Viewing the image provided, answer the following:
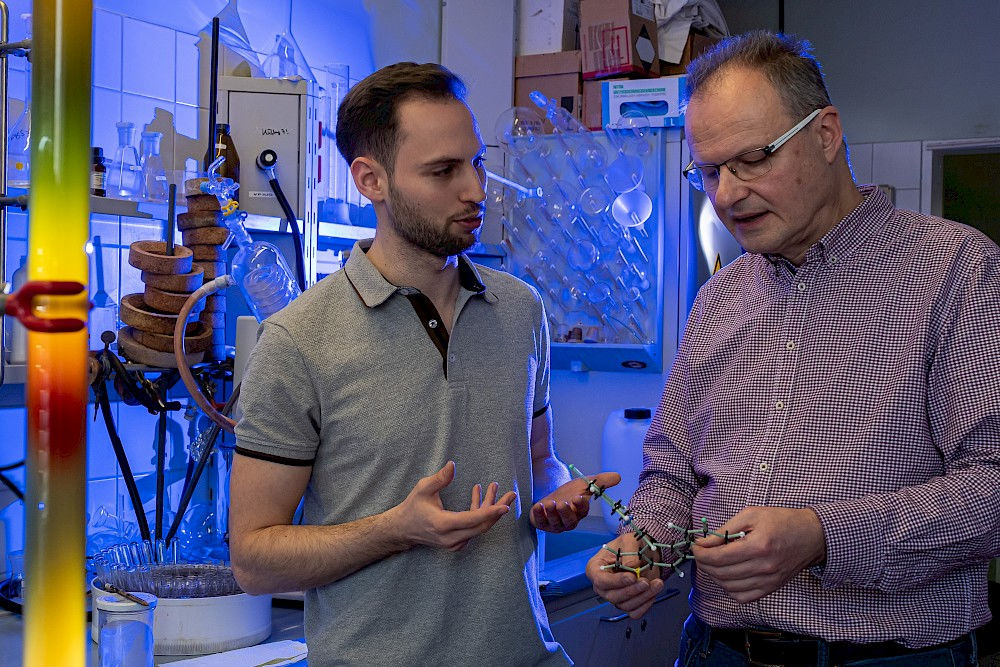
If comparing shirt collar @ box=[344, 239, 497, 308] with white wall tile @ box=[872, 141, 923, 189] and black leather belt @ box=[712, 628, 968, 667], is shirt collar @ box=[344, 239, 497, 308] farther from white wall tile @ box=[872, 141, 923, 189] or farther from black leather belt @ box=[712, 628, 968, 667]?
white wall tile @ box=[872, 141, 923, 189]

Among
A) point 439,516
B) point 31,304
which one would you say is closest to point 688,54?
point 439,516

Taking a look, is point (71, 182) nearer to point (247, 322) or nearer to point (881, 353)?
point (881, 353)

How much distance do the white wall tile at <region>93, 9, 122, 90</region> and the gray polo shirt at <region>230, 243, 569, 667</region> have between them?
1.39 metres

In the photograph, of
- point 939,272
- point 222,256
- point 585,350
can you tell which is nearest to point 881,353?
point 939,272

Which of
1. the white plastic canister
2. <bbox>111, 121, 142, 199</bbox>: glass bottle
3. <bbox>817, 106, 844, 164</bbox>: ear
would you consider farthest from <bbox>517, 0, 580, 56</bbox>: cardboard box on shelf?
<bbox>817, 106, 844, 164</bbox>: ear

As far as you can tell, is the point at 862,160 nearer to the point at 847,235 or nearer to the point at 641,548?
the point at 847,235

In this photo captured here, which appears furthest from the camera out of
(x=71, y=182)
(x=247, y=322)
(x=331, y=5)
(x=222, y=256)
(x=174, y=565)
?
(x=331, y=5)

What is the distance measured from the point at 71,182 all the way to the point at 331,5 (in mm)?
3298

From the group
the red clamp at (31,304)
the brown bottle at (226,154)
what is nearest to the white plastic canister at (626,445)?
the brown bottle at (226,154)

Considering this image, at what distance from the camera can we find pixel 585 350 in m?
3.68

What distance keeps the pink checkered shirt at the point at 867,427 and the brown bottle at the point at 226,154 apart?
147cm

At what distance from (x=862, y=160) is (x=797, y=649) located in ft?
14.2

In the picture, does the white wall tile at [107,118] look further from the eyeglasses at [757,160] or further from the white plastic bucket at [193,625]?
the eyeglasses at [757,160]

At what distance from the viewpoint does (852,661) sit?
1.31 metres
